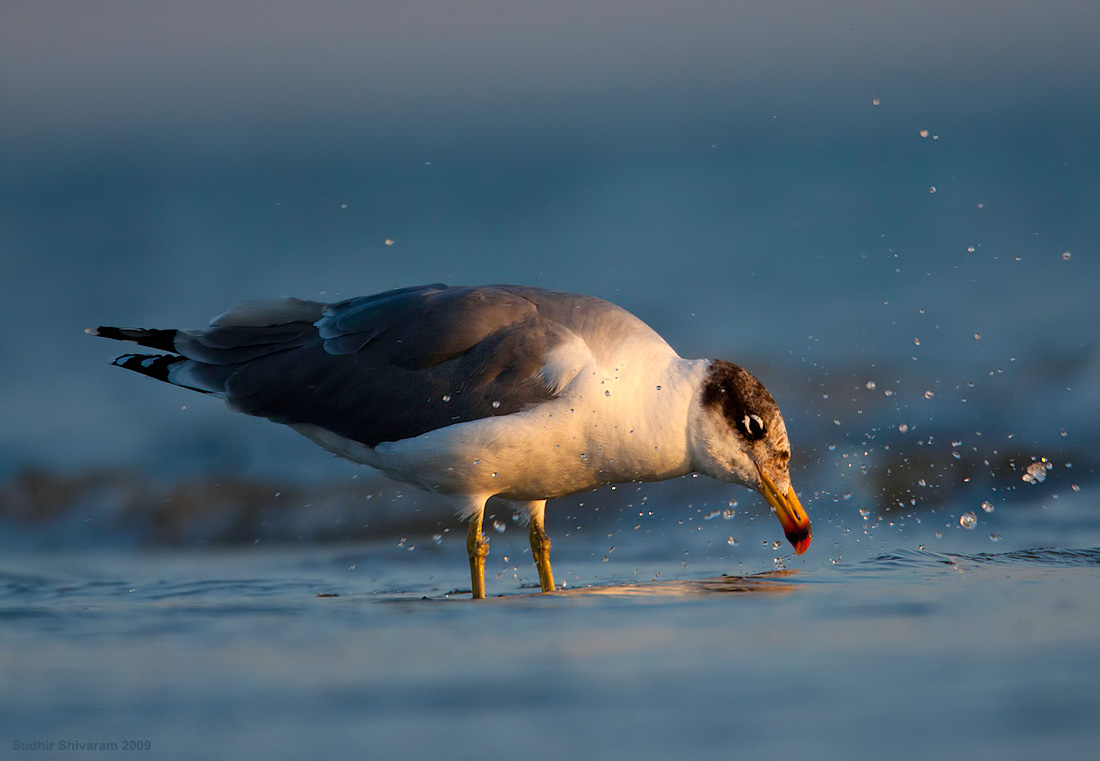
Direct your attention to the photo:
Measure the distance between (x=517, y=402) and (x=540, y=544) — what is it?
80 cm

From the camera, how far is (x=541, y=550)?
212 inches

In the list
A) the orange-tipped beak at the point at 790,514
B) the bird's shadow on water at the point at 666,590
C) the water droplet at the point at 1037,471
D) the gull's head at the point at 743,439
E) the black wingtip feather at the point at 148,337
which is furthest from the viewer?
the water droplet at the point at 1037,471

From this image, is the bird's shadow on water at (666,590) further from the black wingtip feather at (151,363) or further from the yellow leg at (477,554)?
the black wingtip feather at (151,363)

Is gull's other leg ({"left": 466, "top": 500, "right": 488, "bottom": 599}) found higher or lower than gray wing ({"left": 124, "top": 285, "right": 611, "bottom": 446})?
lower

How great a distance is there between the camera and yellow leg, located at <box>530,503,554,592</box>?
17.3 feet

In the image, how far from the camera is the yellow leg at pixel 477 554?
5027mm

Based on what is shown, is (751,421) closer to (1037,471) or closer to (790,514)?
(790,514)

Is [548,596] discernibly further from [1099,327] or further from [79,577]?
[1099,327]

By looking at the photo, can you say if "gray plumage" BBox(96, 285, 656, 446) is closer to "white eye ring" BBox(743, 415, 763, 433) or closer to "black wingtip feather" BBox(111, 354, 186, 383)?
"black wingtip feather" BBox(111, 354, 186, 383)

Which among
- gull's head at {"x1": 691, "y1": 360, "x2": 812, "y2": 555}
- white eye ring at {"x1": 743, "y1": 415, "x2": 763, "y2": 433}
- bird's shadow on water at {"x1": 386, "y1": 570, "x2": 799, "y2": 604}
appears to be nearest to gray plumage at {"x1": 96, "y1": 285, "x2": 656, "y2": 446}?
gull's head at {"x1": 691, "y1": 360, "x2": 812, "y2": 555}

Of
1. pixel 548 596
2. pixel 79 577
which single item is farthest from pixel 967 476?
pixel 79 577

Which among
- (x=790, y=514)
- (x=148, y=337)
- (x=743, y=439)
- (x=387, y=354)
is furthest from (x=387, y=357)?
(x=790, y=514)

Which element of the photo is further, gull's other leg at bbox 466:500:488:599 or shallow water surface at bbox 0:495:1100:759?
gull's other leg at bbox 466:500:488:599

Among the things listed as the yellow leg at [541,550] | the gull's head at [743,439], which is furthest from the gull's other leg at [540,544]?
the gull's head at [743,439]
